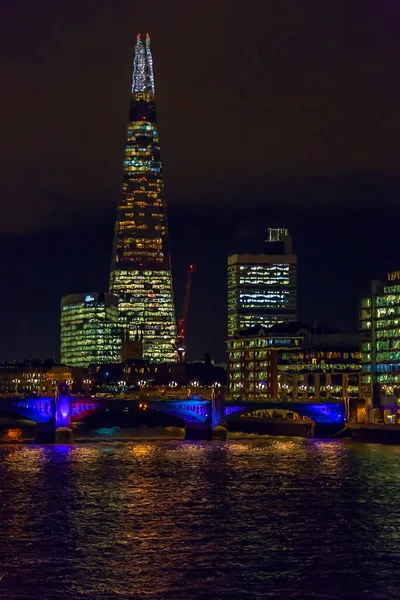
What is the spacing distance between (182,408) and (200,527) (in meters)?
93.4

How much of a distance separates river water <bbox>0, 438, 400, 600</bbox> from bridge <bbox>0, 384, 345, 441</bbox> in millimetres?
37225

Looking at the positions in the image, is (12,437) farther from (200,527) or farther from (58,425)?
(200,527)

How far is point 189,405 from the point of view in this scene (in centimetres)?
17188

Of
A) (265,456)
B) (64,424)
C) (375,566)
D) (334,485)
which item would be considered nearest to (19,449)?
(64,424)

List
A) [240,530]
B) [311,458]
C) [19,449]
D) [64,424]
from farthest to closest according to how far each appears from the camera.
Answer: [64,424] < [19,449] < [311,458] < [240,530]

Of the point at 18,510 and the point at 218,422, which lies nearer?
the point at 18,510

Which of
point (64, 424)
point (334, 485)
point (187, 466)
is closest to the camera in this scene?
point (334, 485)

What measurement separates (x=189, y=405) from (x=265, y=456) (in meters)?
39.0

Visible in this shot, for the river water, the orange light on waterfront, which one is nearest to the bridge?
the orange light on waterfront

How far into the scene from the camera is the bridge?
17012 centimetres

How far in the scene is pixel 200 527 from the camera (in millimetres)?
78875

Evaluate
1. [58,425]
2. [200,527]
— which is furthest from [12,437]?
[200,527]

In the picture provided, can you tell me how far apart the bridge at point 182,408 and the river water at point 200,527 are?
→ 37225 mm

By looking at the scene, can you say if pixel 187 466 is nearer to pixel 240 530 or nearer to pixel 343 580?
pixel 240 530
